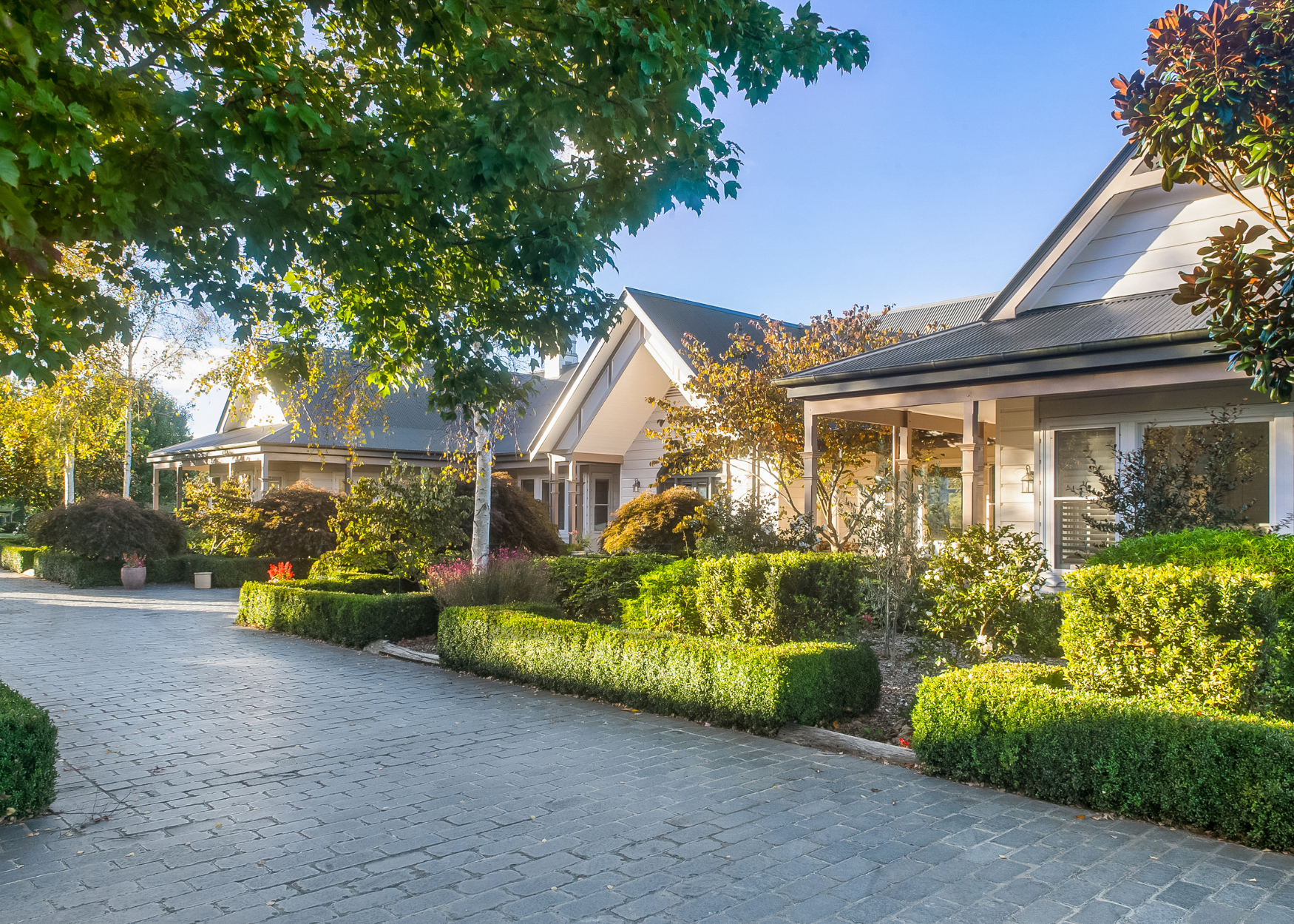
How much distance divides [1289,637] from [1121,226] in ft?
28.1

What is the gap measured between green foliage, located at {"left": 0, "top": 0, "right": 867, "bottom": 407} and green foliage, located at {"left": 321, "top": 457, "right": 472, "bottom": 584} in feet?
26.0

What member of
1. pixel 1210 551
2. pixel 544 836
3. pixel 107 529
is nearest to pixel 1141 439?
pixel 1210 551

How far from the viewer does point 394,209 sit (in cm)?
625

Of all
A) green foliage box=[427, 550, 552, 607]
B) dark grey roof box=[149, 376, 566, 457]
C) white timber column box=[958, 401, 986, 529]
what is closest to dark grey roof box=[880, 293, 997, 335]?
dark grey roof box=[149, 376, 566, 457]

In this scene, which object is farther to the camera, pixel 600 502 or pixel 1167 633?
pixel 600 502

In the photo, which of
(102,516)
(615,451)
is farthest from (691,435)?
(102,516)

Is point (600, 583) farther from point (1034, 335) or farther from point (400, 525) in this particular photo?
point (1034, 335)

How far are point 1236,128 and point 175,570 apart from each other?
24.0 meters

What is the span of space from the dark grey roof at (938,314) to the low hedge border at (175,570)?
18055 millimetres

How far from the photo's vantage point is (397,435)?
2872cm

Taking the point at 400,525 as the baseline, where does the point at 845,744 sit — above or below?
below

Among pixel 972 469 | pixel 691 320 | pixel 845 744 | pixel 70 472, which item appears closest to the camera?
pixel 845 744

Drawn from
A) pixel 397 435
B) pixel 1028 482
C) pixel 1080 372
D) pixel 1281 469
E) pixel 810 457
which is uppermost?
pixel 397 435

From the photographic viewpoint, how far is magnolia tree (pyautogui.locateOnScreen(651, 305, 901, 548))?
53.6ft
